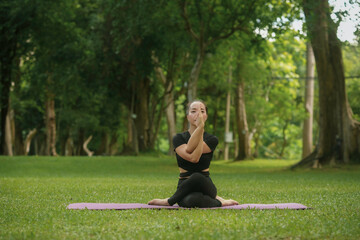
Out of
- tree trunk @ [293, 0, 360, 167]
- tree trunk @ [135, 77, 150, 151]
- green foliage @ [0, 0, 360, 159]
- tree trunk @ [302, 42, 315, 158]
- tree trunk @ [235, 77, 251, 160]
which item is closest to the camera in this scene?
tree trunk @ [293, 0, 360, 167]

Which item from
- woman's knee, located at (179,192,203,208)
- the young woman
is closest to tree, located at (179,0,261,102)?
the young woman

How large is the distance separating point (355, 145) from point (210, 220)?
64.1 ft

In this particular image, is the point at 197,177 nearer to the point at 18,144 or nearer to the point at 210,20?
the point at 210,20

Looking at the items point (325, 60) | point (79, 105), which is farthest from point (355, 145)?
point (79, 105)

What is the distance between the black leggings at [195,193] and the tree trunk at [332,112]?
17613 millimetres

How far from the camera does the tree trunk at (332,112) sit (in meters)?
25.7

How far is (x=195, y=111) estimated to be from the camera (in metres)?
9.30

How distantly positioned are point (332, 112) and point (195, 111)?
709 inches

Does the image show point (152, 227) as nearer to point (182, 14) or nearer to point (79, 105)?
point (182, 14)

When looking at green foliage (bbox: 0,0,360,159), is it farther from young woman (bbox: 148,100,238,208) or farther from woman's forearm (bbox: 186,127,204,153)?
woman's forearm (bbox: 186,127,204,153)

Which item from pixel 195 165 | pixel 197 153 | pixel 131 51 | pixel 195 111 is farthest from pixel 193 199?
pixel 131 51

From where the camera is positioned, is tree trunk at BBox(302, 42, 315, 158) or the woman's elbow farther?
tree trunk at BBox(302, 42, 315, 158)

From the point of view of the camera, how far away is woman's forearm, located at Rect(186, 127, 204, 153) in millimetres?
9023

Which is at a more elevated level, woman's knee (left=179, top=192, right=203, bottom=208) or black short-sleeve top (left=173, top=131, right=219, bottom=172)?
black short-sleeve top (left=173, top=131, right=219, bottom=172)
